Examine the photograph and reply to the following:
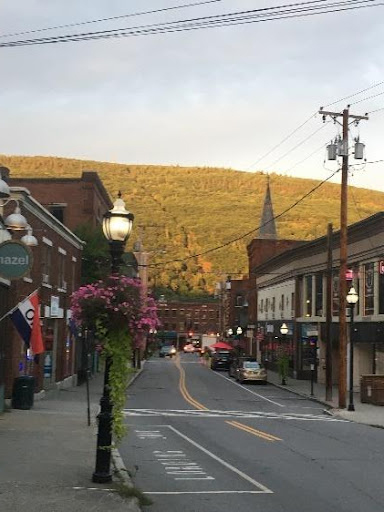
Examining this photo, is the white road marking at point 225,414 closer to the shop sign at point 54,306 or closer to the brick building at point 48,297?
the brick building at point 48,297

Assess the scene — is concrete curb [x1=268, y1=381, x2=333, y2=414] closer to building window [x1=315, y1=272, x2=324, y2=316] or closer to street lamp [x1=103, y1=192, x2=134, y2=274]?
building window [x1=315, y1=272, x2=324, y2=316]

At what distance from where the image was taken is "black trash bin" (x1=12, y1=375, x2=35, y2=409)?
2380 centimetres

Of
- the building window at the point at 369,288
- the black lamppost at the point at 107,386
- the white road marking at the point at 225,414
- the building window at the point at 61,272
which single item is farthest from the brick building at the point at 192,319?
the black lamppost at the point at 107,386

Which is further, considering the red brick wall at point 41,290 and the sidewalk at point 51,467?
the red brick wall at point 41,290

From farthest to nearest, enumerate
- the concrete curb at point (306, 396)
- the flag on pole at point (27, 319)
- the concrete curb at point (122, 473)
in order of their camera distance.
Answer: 1. the concrete curb at point (306, 396)
2. the flag on pole at point (27, 319)
3. the concrete curb at point (122, 473)

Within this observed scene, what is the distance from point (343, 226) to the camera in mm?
29750

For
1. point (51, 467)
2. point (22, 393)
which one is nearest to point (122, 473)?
point (51, 467)

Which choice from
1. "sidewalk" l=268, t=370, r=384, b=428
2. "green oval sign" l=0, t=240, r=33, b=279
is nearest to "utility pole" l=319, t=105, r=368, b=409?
"sidewalk" l=268, t=370, r=384, b=428

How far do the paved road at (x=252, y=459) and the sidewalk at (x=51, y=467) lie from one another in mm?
815

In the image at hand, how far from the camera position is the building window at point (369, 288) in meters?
36.9

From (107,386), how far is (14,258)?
5.16 metres

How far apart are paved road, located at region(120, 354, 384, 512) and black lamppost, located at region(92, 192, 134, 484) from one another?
86 cm

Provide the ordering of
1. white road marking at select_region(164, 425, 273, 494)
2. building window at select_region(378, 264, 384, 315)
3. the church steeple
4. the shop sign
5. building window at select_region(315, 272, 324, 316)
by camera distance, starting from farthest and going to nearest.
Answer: the church steeple → building window at select_region(315, 272, 324, 316) → building window at select_region(378, 264, 384, 315) → the shop sign → white road marking at select_region(164, 425, 273, 494)

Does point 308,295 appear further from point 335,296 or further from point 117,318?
point 117,318
